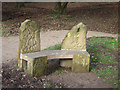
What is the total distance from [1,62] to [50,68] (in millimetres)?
1375

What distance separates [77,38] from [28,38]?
131cm

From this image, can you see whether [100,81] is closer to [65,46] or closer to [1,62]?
[65,46]

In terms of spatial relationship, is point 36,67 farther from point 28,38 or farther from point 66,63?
point 66,63

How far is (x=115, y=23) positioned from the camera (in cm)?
1280

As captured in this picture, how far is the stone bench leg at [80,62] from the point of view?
5.33 metres

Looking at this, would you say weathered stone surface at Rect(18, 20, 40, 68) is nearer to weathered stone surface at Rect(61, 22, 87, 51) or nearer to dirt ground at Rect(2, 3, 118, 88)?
dirt ground at Rect(2, 3, 118, 88)

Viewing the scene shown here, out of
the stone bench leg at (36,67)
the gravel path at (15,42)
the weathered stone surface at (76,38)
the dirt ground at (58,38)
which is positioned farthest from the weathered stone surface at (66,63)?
the gravel path at (15,42)

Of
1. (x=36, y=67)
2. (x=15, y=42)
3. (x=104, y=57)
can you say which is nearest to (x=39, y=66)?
(x=36, y=67)

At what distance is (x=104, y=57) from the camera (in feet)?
21.7

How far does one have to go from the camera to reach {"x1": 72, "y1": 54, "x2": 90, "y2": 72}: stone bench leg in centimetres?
533

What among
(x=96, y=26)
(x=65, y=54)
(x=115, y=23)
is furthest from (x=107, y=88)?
(x=115, y=23)

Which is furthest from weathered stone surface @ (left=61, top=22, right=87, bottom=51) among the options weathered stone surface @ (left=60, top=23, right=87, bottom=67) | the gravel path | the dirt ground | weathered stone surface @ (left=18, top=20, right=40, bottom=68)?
the gravel path

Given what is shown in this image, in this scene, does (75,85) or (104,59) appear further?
(104,59)

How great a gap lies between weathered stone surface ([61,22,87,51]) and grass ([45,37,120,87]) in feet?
2.35
